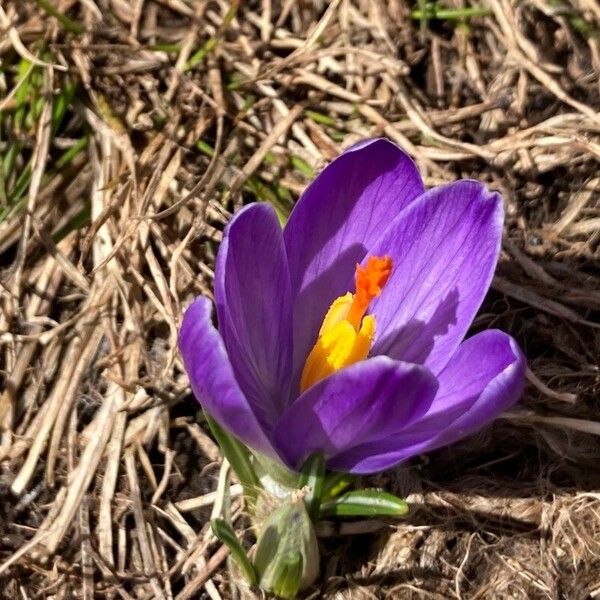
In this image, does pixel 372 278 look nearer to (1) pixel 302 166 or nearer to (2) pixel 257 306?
(2) pixel 257 306

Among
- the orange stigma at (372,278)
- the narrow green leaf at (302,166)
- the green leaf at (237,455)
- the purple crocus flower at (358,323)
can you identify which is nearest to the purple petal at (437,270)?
the purple crocus flower at (358,323)

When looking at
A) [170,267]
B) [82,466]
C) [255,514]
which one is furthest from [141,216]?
[255,514]

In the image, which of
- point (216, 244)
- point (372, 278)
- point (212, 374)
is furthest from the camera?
point (216, 244)

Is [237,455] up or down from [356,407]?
down

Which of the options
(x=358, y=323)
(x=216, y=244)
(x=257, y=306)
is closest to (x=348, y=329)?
(x=358, y=323)

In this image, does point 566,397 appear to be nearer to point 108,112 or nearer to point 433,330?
point 433,330

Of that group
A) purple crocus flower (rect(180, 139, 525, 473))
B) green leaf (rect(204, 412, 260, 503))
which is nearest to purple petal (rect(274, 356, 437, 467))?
purple crocus flower (rect(180, 139, 525, 473))

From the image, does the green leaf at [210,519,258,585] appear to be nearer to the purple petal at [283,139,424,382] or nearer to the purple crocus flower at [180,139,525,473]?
the purple crocus flower at [180,139,525,473]
